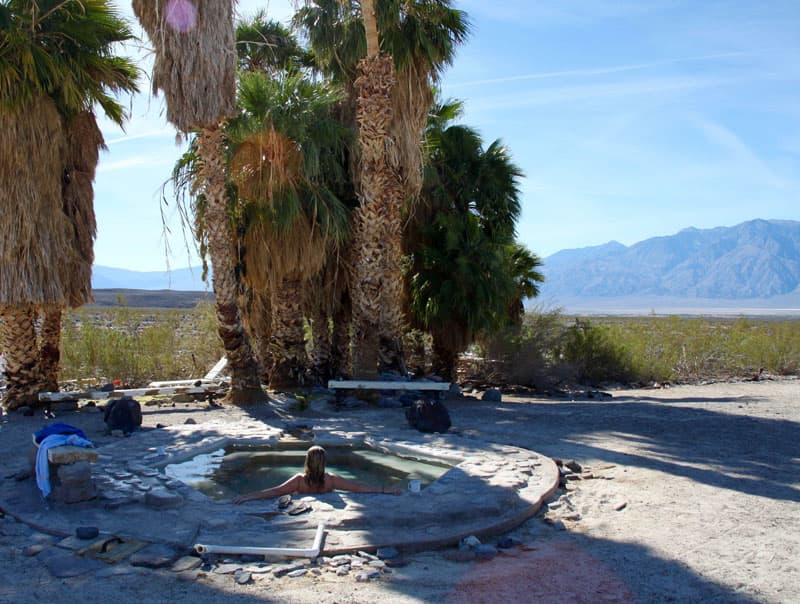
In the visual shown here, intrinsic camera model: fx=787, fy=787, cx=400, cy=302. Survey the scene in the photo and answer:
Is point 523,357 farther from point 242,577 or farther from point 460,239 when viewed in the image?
point 242,577

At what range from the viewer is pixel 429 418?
11008 millimetres

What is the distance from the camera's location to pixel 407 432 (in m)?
11.0

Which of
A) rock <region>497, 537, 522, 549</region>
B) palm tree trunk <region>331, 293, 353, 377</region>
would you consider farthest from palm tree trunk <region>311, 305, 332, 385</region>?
rock <region>497, 537, 522, 549</region>

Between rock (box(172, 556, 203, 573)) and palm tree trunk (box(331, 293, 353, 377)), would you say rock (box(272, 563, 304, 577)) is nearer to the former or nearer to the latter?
rock (box(172, 556, 203, 573))

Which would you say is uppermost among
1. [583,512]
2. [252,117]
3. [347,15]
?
[347,15]

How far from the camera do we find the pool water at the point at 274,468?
8.28 meters

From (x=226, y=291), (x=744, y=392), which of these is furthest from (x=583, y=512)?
(x=744, y=392)

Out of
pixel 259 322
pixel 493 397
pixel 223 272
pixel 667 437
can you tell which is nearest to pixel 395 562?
pixel 667 437

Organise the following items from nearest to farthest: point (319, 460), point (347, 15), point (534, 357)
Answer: point (319, 460) < point (347, 15) < point (534, 357)

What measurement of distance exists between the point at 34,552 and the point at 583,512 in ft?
15.7

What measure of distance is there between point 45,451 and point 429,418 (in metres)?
5.25

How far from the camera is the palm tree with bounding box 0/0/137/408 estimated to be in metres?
12.4

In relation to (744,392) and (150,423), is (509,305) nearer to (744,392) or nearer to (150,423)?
(744,392)

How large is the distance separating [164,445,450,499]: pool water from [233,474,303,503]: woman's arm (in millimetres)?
451
